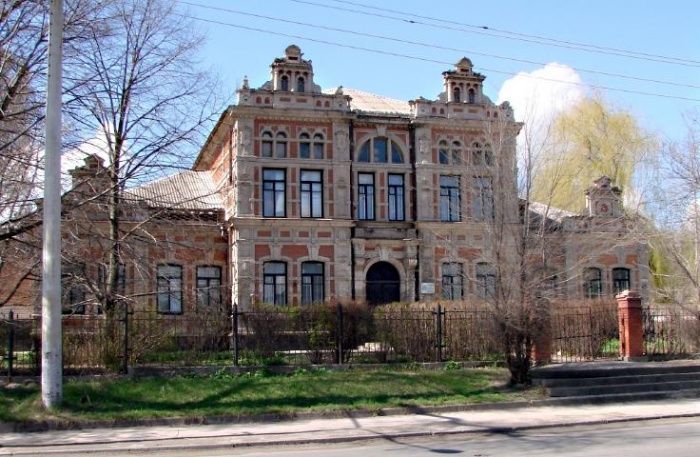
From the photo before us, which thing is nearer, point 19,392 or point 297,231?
point 19,392

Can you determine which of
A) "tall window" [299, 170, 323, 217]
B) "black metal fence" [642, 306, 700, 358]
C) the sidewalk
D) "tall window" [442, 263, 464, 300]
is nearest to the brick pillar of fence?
"black metal fence" [642, 306, 700, 358]

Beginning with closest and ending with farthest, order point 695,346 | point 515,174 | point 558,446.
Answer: point 558,446 → point 515,174 → point 695,346

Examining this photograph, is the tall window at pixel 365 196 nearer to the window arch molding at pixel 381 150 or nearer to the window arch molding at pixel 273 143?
the window arch molding at pixel 381 150

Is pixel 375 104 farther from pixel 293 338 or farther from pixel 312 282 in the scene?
pixel 293 338

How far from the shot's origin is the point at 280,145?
34.2 m

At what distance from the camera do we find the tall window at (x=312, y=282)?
3412cm

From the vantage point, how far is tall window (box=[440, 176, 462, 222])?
117 ft

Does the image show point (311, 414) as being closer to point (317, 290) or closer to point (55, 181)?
point (55, 181)

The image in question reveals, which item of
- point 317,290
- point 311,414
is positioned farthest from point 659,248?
point 311,414

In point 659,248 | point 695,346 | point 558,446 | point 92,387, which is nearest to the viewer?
point 558,446

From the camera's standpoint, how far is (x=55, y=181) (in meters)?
14.8

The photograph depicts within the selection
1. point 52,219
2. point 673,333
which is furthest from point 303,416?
point 673,333

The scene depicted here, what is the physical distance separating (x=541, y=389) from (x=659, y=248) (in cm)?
1752

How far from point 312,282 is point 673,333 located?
52.8 ft
